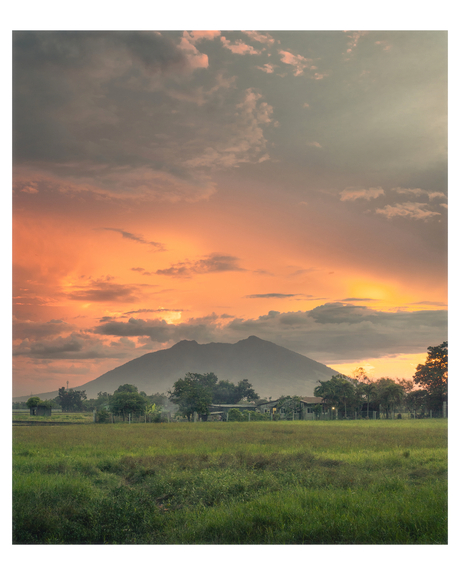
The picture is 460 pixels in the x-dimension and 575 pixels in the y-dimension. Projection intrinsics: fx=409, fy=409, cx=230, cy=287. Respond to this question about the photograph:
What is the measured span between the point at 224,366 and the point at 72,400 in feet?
61.3

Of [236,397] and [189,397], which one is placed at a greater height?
[189,397]

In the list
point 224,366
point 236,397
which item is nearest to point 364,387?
point 236,397

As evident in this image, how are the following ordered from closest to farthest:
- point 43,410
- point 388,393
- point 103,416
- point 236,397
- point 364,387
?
1. point 103,416
2. point 43,410
3. point 388,393
4. point 364,387
5. point 236,397

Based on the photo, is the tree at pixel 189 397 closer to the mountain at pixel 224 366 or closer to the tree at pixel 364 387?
the mountain at pixel 224 366

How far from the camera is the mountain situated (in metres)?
22.9

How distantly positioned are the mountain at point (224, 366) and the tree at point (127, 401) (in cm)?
78

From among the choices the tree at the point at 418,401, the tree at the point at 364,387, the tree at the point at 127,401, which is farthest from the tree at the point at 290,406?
the tree at the point at 127,401

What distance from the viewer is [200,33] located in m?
6.30

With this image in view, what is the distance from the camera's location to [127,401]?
98.6 feet

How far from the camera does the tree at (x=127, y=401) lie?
97.0 feet

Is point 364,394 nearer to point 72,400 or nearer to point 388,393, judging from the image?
point 388,393

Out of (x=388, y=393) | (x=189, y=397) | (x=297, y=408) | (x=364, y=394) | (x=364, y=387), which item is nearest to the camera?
(x=189, y=397)
